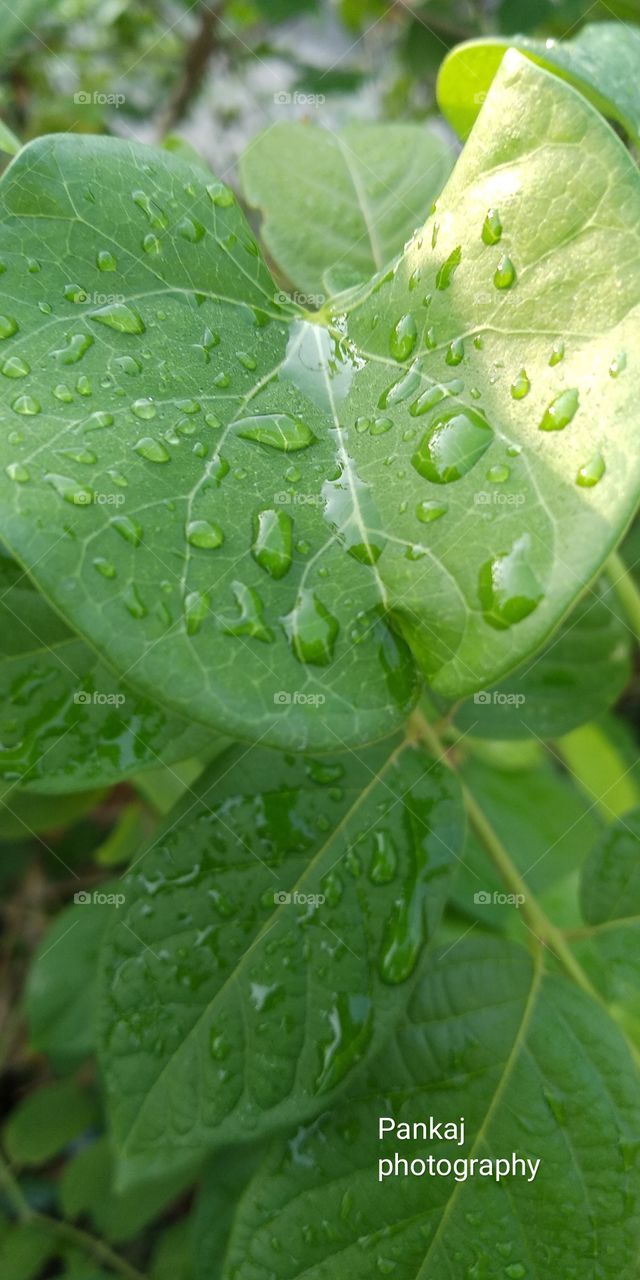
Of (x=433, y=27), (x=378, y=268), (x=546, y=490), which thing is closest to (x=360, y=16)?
(x=433, y=27)

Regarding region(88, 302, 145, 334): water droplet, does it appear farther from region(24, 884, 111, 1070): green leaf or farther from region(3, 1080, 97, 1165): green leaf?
region(3, 1080, 97, 1165): green leaf

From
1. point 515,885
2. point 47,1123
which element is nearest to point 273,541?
point 515,885

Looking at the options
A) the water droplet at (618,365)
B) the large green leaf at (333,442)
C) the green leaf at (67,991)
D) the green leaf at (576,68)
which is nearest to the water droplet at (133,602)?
the large green leaf at (333,442)
